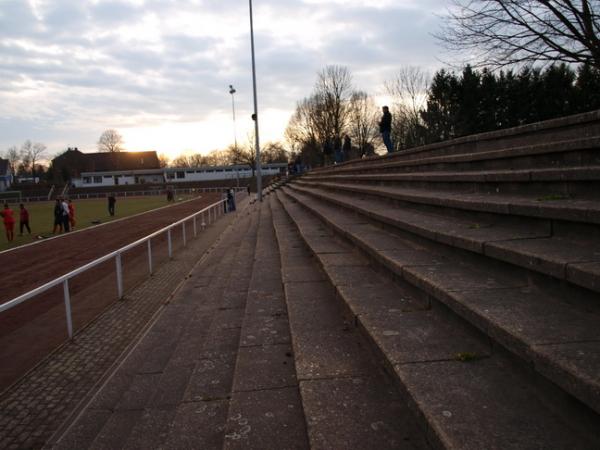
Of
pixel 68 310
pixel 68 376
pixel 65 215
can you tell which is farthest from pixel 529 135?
pixel 65 215

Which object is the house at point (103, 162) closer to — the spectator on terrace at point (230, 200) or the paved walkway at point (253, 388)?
the spectator on terrace at point (230, 200)

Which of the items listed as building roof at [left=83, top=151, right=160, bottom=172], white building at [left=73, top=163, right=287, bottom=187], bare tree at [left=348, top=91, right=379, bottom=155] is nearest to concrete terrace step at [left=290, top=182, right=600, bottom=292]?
bare tree at [left=348, top=91, right=379, bottom=155]

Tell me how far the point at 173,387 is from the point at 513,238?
306 cm

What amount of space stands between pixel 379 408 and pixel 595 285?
4.47ft

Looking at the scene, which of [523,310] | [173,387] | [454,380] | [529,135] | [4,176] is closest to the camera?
[454,380]

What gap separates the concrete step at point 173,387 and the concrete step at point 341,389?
661 mm

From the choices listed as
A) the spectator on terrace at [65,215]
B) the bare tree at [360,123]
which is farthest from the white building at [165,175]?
the spectator on terrace at [65,215]

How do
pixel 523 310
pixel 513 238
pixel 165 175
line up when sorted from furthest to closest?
pixel 165 175, pixel 513 238, pixel 523 310

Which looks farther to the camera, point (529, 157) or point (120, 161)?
point (120, 161)

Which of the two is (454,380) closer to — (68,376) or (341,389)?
(341,389)

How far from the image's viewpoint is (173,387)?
140 inches

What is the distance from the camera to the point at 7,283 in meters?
10.0

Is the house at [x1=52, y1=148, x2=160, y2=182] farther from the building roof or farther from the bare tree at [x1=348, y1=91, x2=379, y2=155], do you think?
the bare tree at [x1=348, y1=91, x2=379, y2=155]

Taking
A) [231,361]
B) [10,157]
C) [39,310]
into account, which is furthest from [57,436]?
[10,157]
